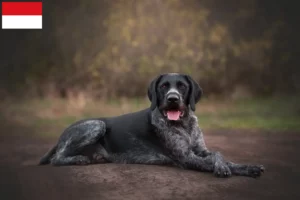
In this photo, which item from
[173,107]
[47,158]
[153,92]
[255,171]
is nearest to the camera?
[255,171]

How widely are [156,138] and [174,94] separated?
2.55 ft

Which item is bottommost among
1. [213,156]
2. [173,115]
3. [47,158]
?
[47,158]

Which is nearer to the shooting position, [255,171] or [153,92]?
[255,171]

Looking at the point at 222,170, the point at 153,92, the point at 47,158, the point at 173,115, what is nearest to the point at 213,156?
the point at 222,170

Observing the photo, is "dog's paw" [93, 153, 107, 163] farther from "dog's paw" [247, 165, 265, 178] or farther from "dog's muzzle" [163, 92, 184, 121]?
"dog's paw" [247, 165, 265, 178]

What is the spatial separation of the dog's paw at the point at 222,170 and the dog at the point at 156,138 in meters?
0.01

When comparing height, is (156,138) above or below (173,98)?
below

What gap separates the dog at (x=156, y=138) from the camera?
6406 mm

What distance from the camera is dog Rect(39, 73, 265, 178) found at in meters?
6.41

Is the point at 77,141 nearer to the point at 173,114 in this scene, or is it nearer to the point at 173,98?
the point at 173,114

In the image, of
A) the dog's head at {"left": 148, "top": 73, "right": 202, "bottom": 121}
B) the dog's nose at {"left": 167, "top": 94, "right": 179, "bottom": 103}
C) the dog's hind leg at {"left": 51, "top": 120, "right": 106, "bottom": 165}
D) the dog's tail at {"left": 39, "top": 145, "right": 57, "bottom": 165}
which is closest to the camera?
the dog's nose at {"left": 167, "top": 94, "right": 179, "bottom": 103}

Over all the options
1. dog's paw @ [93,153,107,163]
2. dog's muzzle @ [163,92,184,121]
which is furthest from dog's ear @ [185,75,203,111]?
dog's paw @ [93,153,107,163]

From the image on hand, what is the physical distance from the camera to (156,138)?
266 inches

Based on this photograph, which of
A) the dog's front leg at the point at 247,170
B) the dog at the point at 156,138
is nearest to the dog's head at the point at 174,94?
the dog at the point at 156,138
